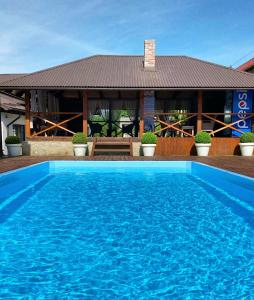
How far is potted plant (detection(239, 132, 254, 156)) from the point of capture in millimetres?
13430

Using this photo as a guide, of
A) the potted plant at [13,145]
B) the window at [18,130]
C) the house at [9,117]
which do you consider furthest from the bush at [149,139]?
the window at [18,130]

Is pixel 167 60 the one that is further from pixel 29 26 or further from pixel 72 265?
pixel 72 265

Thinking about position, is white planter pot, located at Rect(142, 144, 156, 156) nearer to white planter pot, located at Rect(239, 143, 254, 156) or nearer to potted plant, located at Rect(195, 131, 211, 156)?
potted plant, located at Rect(195, 131, 211, 156)

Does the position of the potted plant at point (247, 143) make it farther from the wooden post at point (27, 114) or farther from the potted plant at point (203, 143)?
the wooden post at point (27, 114)

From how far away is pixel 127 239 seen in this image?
4.25 meters

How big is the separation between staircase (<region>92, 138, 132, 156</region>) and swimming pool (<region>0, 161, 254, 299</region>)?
5388mm

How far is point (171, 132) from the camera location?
60.8ft

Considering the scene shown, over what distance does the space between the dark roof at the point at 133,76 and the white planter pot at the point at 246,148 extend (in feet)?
8.85

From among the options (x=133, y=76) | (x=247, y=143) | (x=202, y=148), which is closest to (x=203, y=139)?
(x=202, y=148)

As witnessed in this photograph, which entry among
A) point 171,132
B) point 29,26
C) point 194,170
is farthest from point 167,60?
point 194,170

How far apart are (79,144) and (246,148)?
7705mm

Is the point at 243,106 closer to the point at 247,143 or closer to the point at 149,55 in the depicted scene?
the point at 247,143

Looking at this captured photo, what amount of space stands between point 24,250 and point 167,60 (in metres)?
16.5

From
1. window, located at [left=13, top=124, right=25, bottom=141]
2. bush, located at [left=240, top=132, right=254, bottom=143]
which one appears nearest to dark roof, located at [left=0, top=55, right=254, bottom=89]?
bush, located at [left=240, top=132, right=254, bottom=143]
